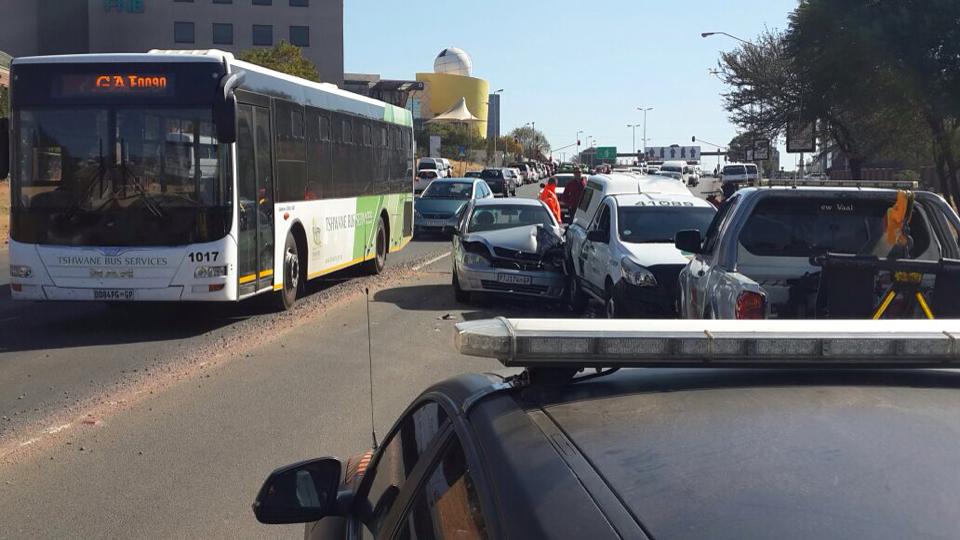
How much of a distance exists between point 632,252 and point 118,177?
631cm

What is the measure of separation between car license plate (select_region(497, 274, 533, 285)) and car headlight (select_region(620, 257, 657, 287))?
7.80 ft

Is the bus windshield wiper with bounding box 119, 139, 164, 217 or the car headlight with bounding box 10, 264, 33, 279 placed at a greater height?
the bus windshield wiper with bounding box 119, 139, 164, 217

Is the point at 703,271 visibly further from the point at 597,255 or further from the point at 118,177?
the point at 118,177

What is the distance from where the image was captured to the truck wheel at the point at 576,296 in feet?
Answer: 50.2

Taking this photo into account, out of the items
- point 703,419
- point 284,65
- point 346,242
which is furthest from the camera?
point 284,65

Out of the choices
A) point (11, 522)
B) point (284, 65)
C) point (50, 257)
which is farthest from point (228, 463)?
point (284, 65)

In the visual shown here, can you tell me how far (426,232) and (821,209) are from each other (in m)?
22.4

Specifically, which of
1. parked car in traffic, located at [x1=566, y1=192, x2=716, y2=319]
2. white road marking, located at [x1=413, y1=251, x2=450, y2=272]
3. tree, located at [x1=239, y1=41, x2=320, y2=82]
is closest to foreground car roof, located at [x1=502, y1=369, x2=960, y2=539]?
parked car in traffic, located at [x1=566, y1=192, x2=716, y2=319]

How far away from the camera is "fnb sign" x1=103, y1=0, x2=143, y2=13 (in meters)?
83.9

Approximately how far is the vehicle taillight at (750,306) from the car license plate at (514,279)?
789 centimetres

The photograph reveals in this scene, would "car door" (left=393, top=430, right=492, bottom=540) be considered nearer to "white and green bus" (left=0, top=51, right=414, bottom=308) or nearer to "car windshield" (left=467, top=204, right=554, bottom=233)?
"white and green bus" (left=0, top=51, right=414, bottom=308)

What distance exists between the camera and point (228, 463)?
7105 millimetres

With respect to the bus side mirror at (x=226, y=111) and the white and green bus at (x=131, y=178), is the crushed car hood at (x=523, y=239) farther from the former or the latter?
the bus side mirror at (x=226, y=111)

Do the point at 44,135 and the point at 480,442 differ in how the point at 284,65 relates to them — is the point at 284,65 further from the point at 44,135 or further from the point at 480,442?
the point at 480,442
